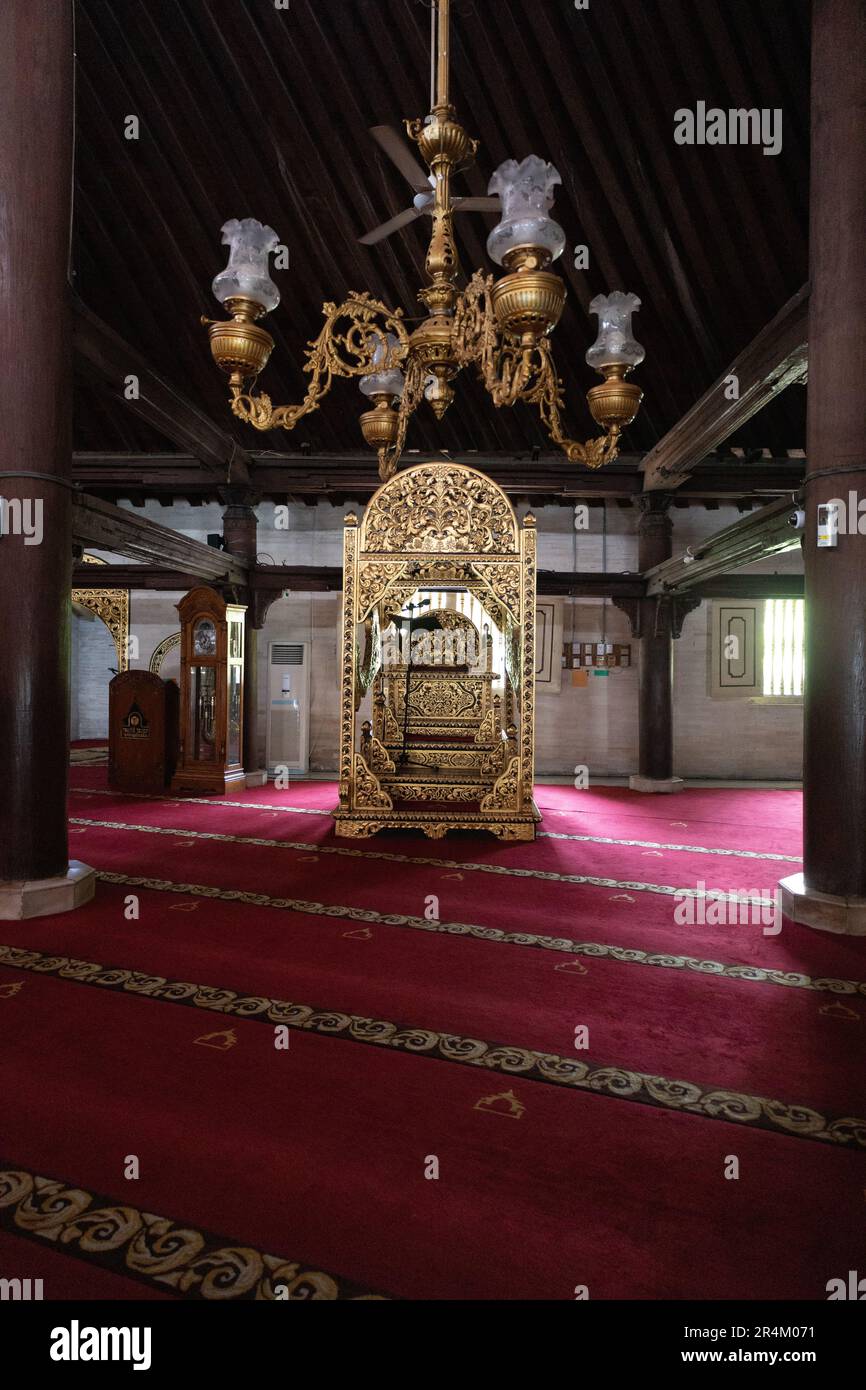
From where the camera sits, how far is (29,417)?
344 cm

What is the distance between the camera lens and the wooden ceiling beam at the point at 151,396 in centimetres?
429

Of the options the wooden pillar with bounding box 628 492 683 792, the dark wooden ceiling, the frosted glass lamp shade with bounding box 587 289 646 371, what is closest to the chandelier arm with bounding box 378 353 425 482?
the frosted glass lamp shade with bounding box 587 289 646 371

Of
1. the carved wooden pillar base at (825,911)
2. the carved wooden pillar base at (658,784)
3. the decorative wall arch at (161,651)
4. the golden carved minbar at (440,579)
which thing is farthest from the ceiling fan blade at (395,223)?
the decorative wall arch at (161,651)

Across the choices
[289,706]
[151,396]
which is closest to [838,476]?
[151,396]

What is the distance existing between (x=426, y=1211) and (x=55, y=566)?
3.23 meters

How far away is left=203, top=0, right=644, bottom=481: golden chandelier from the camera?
262 centimetres

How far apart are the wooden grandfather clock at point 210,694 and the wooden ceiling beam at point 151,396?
155 centimetres

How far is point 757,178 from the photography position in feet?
20.7

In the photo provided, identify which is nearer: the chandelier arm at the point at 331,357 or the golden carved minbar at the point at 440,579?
the chandelier arm at the point at 331,357

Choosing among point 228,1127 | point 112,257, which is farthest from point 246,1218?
point 112,257

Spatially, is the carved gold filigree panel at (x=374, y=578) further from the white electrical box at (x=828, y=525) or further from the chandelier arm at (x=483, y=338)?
the white electrical box at (x=828, y=525)

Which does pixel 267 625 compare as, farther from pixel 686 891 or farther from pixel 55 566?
pixel 686 891
